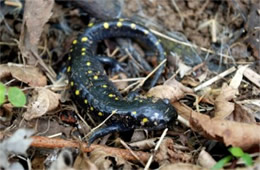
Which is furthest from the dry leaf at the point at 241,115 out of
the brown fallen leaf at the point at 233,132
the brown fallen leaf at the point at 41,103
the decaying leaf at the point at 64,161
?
the brown fallen leaf at the point at 41,103

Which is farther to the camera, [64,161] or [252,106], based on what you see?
[252,106]

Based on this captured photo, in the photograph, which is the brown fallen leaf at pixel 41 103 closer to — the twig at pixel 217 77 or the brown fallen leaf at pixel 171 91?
the brown fallen leaf at pixel 171 91

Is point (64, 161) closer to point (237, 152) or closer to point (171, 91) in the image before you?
point (237, 152)

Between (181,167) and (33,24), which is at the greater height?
(33,24)

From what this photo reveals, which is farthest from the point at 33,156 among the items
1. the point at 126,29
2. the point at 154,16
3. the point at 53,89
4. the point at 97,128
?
the point at 154,16

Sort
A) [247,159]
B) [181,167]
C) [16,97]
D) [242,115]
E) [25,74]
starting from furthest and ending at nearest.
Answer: [25,74] < [242,115] < [16,97] < [181,167] < [247,159]

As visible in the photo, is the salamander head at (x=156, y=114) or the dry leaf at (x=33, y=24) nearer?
the salamander head at (x=156, y=114)

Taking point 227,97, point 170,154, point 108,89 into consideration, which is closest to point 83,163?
point 170,154
